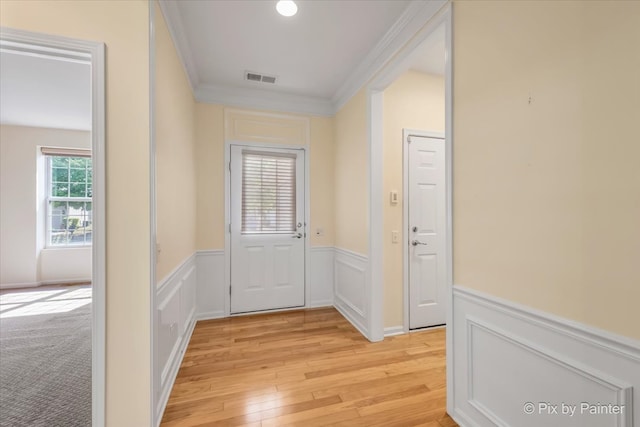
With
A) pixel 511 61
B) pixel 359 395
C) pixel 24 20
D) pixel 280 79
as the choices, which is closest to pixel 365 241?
pixel 359 395

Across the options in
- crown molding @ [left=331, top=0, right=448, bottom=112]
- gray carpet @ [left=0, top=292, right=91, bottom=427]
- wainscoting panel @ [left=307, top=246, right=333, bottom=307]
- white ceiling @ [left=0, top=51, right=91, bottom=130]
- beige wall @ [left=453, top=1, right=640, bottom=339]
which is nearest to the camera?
beige wall @ [left=453, top=1, right=640, bottom=339]

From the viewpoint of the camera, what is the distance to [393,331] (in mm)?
2740

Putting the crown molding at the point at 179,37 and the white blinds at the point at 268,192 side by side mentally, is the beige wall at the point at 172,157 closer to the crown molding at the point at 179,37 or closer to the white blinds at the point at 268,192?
the crown molding at the point at 179,37

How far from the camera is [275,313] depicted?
10.9 feet

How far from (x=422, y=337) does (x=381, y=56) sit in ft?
9.14

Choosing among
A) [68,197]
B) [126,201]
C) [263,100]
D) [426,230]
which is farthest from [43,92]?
[426,230]

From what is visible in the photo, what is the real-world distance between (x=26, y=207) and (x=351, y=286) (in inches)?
221

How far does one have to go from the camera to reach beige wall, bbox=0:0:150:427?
4.72 feet

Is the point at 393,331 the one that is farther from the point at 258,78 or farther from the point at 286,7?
the point at 258,78

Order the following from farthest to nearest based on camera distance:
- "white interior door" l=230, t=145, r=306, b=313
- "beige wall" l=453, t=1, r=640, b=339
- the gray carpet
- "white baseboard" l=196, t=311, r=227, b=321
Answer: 1. "white interior door" l=230, t=145, r=306, b=313
2. "white baseboard" l=196, t=311, r=227, b=321
3. the gray carpet
4. "beige wall" l=453, t=1, r=640, b=339

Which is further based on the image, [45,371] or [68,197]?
[68,197]

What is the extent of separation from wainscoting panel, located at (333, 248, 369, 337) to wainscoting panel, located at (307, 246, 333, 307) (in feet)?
0.31

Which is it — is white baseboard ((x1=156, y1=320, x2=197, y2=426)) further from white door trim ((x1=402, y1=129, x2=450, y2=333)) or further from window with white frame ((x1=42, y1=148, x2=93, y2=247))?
window with white frame ((x1=42, y1=148, x2=93, y2=247))

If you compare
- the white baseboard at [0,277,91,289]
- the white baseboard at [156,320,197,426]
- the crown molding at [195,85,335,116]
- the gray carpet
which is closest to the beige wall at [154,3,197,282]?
the crown molding at [195,85,335,116]
